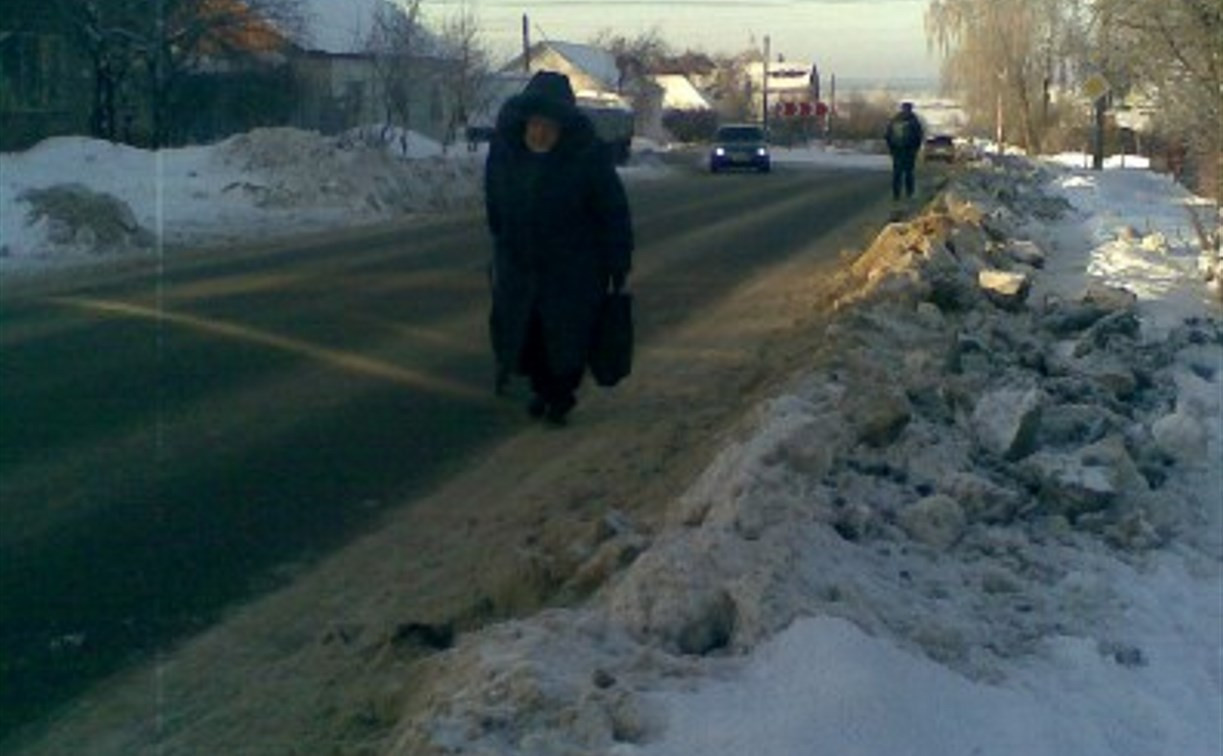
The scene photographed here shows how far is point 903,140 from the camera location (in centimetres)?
3800

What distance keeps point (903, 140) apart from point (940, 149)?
34.0 metres

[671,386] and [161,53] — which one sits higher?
[161,53]

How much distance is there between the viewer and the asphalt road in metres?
8.25

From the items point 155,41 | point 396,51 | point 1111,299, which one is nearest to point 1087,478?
point 1111,299

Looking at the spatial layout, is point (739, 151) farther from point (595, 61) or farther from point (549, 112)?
point (549, 112)

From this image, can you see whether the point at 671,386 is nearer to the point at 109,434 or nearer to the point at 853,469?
the point at 109,434

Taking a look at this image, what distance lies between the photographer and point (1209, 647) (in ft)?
26.1

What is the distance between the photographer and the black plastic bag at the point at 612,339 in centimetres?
1229

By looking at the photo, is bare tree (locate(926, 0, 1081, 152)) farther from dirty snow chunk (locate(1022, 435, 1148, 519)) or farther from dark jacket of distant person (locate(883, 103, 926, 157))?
dirty snow chunk (locate(1022, 435, 1148, 519))

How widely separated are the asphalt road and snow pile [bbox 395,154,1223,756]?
5.12 ft

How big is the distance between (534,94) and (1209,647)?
5326 millimetres

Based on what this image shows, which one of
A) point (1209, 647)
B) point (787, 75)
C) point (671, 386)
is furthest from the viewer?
point (787, 75)

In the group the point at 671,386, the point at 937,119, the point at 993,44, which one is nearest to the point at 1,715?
the point at 671,386

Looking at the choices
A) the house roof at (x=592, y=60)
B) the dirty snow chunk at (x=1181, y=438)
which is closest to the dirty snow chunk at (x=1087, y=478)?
the dirty snow chunk at (x=1181, y=438)
